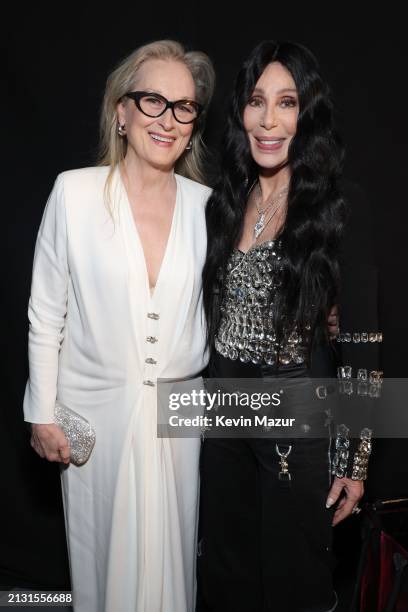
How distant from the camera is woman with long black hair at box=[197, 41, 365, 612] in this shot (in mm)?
1949

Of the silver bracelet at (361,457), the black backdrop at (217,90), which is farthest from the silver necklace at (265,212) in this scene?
the silver bracelet at (361,457)

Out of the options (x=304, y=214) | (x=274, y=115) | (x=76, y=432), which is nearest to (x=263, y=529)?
(x=76, y=432)

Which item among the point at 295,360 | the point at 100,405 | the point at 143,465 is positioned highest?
the point at 295,360

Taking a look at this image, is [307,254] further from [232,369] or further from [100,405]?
[100,405]

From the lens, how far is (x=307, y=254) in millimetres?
1929

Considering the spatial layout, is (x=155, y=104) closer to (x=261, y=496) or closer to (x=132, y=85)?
(x=132, y=85)

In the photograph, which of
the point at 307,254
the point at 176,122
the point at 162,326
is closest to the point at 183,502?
the point at 162,326

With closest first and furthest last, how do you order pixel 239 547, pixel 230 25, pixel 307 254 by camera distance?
pixel 307 254 < pixel 239 547 < pixel 230 25

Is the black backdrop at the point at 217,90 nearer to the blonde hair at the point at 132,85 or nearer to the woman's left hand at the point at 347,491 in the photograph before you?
the blonde hair at the point at 132,85

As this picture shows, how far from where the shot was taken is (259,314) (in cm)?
197

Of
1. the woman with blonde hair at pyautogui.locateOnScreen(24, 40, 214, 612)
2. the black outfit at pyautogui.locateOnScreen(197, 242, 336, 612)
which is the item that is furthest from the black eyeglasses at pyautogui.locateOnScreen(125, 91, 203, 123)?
the black outfit at pyautogui.locateOnScreen(197, 242, 336, 612)

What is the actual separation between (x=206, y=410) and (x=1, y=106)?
1.27 metres

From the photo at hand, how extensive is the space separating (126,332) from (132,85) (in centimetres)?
72

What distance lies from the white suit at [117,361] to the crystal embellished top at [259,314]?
0.49 feet
